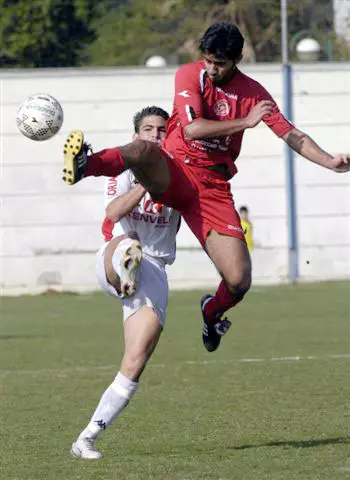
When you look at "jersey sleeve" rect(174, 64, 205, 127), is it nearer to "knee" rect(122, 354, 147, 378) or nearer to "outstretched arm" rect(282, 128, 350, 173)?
"outstretched arm" rect(282, 128, 350, 173)

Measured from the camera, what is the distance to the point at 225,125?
8.46 metres

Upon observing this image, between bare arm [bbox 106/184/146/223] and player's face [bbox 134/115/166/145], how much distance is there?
58 centimetres

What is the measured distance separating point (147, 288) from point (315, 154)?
1405 millimetres

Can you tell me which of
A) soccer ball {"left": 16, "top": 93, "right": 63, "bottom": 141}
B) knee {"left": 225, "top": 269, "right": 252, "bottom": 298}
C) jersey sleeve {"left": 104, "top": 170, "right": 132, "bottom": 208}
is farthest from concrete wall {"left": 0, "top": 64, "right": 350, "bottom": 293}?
jersey sleeve {"left": 104, "top": 170, "right": 132, "bottom": 208}

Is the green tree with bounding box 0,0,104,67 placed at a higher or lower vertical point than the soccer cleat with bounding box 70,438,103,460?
lower

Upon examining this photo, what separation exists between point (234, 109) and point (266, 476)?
8.35 ft

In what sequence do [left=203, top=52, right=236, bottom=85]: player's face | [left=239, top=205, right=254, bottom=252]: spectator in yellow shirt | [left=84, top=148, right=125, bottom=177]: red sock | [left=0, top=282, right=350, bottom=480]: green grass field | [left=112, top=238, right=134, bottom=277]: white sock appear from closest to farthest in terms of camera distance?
1. [left=84, top=148, right=125, bottom=177]: red sock
2. [left=0, top=282, right=350, bottom=480]: green grass field
3. [left=112, top=238, right=134, bottom=277]: white sock
4. [left=203, top=52, right=236, bottom=85]: player's face
5. [left=239, top=205, right=254, bottom=252]: spectator in yellow shirt

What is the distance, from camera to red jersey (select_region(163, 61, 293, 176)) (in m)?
8.76

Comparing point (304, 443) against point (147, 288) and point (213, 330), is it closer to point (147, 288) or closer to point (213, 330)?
point (213, 330)

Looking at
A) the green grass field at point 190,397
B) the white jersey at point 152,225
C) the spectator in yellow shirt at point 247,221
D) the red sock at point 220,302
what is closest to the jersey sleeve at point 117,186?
the white jersey at point 152,225

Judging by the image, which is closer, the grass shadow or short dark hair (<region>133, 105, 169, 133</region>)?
the grass shadow

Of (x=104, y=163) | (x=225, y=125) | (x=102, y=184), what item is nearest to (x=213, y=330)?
(x=225, y=125)

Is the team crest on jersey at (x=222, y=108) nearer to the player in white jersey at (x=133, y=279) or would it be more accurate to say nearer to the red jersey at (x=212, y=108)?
the red jersey at (x=212, y=108)

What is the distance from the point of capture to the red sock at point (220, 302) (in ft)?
30.3
